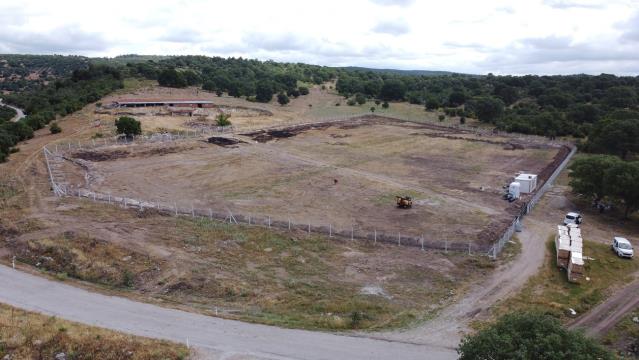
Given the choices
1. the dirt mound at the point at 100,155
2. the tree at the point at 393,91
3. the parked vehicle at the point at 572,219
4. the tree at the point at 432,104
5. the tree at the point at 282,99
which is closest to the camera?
the parked vehicle at the point at 572,219

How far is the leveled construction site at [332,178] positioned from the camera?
120 ft

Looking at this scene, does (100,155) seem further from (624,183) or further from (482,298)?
(624,183)

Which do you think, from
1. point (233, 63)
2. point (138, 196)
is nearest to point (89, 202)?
point (138, 196)

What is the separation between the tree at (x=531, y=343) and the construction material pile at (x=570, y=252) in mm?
14894

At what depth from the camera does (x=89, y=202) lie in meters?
38.3

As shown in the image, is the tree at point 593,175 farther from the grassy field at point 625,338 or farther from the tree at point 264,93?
the tree at point 264,93

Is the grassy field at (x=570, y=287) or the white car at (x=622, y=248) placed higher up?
the white car at (x=622, y=248)

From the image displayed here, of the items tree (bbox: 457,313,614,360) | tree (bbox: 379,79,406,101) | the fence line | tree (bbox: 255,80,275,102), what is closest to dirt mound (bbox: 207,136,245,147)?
the fence line

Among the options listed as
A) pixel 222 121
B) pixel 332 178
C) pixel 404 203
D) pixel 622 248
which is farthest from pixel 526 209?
pixel 222 121

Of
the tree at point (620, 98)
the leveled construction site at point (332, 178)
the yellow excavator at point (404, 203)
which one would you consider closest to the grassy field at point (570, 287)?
the leveled construction site at point (332, 178)

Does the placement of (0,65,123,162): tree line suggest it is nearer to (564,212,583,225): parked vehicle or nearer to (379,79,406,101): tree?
(564,212,583,225): parked vehicle

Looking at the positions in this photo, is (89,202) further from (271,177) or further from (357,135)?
(357,135)

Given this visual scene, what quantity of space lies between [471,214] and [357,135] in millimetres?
39636

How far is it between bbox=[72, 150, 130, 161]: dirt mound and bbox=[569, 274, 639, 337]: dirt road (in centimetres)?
4820
